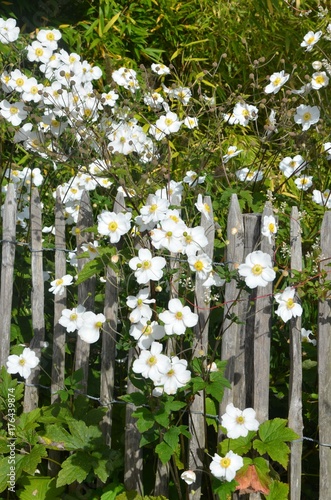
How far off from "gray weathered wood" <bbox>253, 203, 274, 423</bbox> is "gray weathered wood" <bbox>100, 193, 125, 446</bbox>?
437mm

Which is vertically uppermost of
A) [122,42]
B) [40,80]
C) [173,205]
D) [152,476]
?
[122,42]

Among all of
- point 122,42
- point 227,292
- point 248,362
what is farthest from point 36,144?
point 122,42

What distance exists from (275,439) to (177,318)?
0.48 m

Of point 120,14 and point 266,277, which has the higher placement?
point 120,14

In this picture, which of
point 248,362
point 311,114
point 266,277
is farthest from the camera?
point 311,114

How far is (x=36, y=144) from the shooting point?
2510 mm

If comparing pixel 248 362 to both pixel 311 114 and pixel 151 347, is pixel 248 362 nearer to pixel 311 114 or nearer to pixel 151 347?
pixel 151 347

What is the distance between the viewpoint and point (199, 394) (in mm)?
2273

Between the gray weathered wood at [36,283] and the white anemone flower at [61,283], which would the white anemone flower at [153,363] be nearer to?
the white anemone flower at [61,283]

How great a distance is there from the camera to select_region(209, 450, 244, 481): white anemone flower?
209 centimetres

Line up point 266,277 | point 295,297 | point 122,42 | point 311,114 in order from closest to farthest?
point 266,277 < point 295,297 < point 311,114 < point 122,42

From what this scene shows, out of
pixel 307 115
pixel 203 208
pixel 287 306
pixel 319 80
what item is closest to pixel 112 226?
pixel 203 208

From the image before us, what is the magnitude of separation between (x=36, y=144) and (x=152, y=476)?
1.14 m

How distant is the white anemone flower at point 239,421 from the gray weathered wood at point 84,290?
0.55 metres
